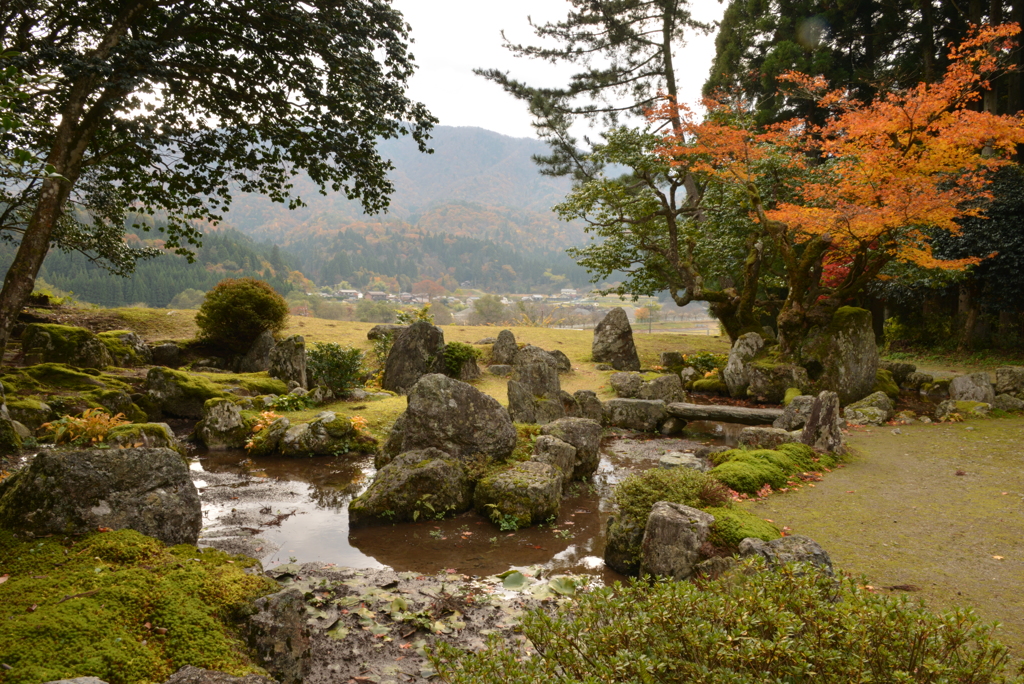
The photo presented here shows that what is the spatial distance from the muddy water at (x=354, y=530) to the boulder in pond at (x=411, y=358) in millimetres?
5554

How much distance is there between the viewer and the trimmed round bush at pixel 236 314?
1622 cm

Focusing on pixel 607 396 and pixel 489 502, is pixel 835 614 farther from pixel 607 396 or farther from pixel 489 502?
pixel 607 396

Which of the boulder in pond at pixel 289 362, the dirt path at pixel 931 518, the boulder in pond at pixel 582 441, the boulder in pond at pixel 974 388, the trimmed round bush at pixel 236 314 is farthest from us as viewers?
the trimmed round bush at pixel 236 314

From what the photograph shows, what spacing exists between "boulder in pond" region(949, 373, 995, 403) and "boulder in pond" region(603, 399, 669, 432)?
7.04m

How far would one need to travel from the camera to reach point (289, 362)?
1327cm

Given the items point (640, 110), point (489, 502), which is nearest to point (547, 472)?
point (489, 502)

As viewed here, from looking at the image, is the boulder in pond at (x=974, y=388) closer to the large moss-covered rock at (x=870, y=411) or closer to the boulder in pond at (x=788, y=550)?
the large moss-covered rock at (x=870, y=411)

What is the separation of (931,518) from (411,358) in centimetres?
1146

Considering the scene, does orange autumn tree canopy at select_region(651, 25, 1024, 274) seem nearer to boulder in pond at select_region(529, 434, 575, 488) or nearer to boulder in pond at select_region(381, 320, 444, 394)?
boulder in pond at select_region(381, 320, 444, 394)

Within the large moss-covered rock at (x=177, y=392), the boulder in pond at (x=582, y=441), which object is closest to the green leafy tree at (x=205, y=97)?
the large moss-covered rock at (x=177, y=392)

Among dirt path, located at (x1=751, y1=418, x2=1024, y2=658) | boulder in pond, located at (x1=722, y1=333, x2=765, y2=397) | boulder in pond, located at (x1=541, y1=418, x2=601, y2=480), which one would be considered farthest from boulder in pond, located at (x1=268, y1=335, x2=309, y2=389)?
boulder in pond, located at (x1=722, y1=333, x2=765, y2=397)

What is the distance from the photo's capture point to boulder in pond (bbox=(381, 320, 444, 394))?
1451 centimetres

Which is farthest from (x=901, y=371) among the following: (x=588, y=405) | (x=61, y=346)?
(x=61, y=346)

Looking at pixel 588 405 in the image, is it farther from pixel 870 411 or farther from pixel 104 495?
pixel 104 495
